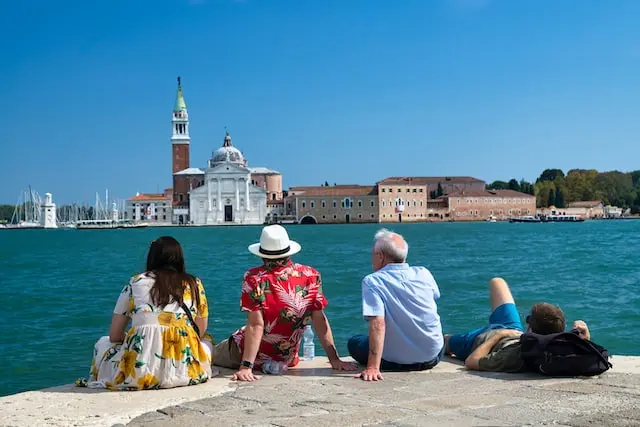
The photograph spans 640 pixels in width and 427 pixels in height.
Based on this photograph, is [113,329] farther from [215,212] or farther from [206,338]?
[215,212]

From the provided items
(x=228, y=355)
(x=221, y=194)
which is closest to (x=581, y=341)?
(x=228, y=355)

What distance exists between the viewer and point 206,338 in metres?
3.77

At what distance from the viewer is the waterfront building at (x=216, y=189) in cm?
8044

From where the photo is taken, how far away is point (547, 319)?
11.6ft

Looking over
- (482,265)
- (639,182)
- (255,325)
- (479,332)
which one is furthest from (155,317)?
(639,182)

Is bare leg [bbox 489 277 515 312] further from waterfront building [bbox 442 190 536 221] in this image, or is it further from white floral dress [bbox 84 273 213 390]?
waterfront building [bbox 442 190 536 221]

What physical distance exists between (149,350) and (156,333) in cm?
8

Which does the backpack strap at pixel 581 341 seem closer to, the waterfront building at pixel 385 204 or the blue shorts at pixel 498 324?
the blue shorts at pixel 498 324

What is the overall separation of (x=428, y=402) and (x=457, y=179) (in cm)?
9553

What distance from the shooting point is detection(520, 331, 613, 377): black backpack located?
11.4 feet

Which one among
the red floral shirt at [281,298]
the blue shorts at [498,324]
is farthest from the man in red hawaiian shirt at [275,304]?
the blue shorts at [498,324]

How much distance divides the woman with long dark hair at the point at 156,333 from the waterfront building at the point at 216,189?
76650 mm

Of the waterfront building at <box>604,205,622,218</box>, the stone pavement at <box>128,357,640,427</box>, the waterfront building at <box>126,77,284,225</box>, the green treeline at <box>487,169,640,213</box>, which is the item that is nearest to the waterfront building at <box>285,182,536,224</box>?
the waterfront building at <box>126,77,284,225</box>

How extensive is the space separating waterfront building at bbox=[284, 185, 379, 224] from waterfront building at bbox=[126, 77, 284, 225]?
245 centimetres
